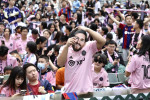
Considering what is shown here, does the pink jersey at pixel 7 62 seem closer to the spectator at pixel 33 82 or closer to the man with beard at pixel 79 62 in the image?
the spectator at pixel 33 82

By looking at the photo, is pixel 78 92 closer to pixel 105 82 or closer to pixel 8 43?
pixel 105 82

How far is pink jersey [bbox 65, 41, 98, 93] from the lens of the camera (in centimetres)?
394

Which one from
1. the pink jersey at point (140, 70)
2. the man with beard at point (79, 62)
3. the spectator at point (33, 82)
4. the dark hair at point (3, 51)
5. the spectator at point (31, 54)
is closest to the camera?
the man with beard at point (79, 62)

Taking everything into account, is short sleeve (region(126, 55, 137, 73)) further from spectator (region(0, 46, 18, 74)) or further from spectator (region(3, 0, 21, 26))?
spectator (region(3, 0, 21, 26))

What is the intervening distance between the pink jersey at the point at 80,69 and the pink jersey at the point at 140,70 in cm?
75

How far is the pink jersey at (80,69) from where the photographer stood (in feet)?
12.9

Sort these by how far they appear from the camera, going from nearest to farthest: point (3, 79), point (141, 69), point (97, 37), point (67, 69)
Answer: point (97, 37) → point (67, 69) → point (141, 69) → point (3, 79)

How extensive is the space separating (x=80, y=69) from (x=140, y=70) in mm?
1016

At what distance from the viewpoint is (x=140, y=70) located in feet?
14.4

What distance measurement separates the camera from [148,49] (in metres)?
4.40

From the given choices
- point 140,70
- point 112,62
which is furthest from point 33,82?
point 112,62

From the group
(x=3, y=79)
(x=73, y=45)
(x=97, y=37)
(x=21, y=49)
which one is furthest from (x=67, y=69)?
(x=21, y=49)

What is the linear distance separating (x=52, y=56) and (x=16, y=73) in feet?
9.72

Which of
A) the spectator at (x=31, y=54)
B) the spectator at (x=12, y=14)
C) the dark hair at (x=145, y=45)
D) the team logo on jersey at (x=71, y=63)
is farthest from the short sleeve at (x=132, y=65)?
the spectator at (x=12, y=14)
